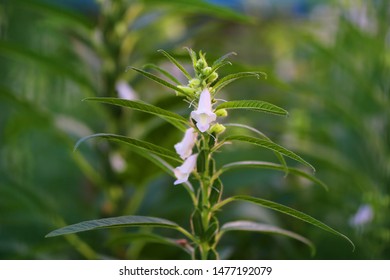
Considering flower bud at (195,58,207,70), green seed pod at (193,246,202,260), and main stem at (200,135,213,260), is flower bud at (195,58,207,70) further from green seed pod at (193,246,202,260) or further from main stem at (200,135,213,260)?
green seed pod at (193,246,202,260)

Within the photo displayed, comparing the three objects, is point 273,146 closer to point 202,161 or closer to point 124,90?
point 202,161

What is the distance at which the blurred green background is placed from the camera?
1.02 m

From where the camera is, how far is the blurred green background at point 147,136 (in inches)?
40.0

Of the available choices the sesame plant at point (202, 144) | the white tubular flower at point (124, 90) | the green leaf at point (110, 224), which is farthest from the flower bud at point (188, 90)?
the white tubular flower at point (124, 90)

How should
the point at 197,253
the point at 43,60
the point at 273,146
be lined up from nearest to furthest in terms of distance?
the point at 273,146 → the point at 197,253 → the point at 43,60

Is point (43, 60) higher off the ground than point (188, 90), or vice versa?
point (43, 60)

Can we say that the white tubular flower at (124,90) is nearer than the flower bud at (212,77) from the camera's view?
No

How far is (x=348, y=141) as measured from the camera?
137 cm

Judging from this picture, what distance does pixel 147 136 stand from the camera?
3.28 ft

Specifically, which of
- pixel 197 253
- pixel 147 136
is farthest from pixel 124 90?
pixel 197 253

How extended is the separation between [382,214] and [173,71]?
0.58m

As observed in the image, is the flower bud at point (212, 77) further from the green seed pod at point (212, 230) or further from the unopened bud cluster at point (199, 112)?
the green seed pod at point (212, 230)

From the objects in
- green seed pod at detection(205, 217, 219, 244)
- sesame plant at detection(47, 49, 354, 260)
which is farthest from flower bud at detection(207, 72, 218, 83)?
green seed pod at detection(205, 217, 219, 244)
